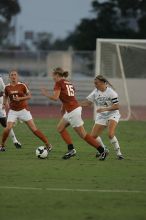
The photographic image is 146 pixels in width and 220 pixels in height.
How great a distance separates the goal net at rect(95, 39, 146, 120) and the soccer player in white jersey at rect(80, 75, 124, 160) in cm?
1339

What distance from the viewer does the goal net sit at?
3094 centimetres

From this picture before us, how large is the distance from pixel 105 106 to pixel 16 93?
2.30 m

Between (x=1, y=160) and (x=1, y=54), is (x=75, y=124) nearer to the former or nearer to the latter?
(x=1, y=160)

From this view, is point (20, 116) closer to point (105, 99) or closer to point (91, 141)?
point (91, 141)

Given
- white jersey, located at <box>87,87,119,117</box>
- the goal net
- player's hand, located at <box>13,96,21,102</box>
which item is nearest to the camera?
white jersey, located at <box>87,87,119,117</box>

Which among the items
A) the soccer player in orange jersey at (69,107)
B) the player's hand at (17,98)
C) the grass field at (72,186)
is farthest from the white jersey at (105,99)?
the player's hand at (17,98)

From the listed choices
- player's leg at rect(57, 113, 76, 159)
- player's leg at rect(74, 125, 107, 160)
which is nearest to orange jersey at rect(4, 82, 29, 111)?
player's leg at rect(57, 113, 76, 159)

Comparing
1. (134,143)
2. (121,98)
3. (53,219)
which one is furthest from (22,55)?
(53,219)

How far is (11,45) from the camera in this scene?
253 ft

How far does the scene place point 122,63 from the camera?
3102cm

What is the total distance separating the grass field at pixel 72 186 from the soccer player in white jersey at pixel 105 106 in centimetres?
61

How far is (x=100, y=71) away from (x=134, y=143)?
9.57 metres

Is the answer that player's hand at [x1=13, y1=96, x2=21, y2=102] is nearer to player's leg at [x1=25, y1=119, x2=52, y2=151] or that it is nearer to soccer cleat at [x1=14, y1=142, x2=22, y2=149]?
player's leg at [x1=25, y1=119, x2=52, y2=151]

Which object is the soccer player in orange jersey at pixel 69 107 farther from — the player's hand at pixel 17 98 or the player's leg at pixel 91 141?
the player's hand at pixel 17 98
